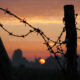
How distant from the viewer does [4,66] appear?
5.56 metres

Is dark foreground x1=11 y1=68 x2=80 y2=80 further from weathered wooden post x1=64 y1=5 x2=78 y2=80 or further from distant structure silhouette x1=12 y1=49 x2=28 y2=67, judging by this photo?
distant structure silhouette x1=12 y1=49 x2=28 y2=67

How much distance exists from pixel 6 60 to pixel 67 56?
49.9 inches

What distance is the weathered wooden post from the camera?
18.6ft

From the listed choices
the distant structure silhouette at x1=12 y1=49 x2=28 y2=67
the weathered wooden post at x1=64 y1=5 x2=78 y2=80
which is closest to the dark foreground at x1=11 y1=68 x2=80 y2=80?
the weathered wooden post at x1=64 y1=5 x2=78 y2=80

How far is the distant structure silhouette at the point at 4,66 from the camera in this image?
18.2ft

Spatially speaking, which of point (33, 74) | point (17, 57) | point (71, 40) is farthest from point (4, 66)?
point (17, 57)

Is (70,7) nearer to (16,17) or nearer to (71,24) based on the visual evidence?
(71,24)

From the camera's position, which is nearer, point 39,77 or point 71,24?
point 71,24

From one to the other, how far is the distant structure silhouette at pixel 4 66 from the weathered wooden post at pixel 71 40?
121 centimetres

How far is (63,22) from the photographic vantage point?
19.6ft

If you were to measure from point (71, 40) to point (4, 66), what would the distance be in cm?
150

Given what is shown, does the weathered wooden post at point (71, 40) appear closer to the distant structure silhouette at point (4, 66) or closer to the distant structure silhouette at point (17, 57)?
the distant structure silhouette at point (4, 66)

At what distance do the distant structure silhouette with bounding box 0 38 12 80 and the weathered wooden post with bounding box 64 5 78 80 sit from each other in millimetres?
1213

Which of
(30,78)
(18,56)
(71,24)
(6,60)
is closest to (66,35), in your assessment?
(71,24)
